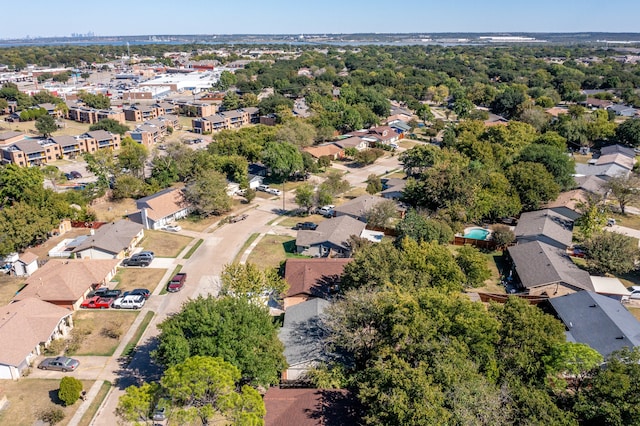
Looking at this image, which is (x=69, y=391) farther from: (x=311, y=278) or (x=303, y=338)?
(x=311, y=278)

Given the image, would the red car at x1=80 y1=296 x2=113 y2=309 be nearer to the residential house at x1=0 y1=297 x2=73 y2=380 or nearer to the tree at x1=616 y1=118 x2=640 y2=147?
the residential house at x1=0 y1=297 x2=73 y2=380

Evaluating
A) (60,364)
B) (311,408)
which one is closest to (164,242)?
(60,364)

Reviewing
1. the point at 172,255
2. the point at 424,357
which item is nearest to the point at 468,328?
the point at 424,357

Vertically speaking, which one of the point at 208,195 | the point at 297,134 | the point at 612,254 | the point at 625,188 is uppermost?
the point at 297,134

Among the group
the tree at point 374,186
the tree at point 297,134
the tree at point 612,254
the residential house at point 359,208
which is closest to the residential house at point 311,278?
the residential house at point 359,208

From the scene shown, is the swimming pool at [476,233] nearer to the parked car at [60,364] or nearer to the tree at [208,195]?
the tree at [208,195]

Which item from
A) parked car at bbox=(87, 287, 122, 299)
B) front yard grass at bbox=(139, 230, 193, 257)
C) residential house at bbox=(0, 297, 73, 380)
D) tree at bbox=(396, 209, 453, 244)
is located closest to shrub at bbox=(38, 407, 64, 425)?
residential house at bbox=(0, 297, 73, 380)
